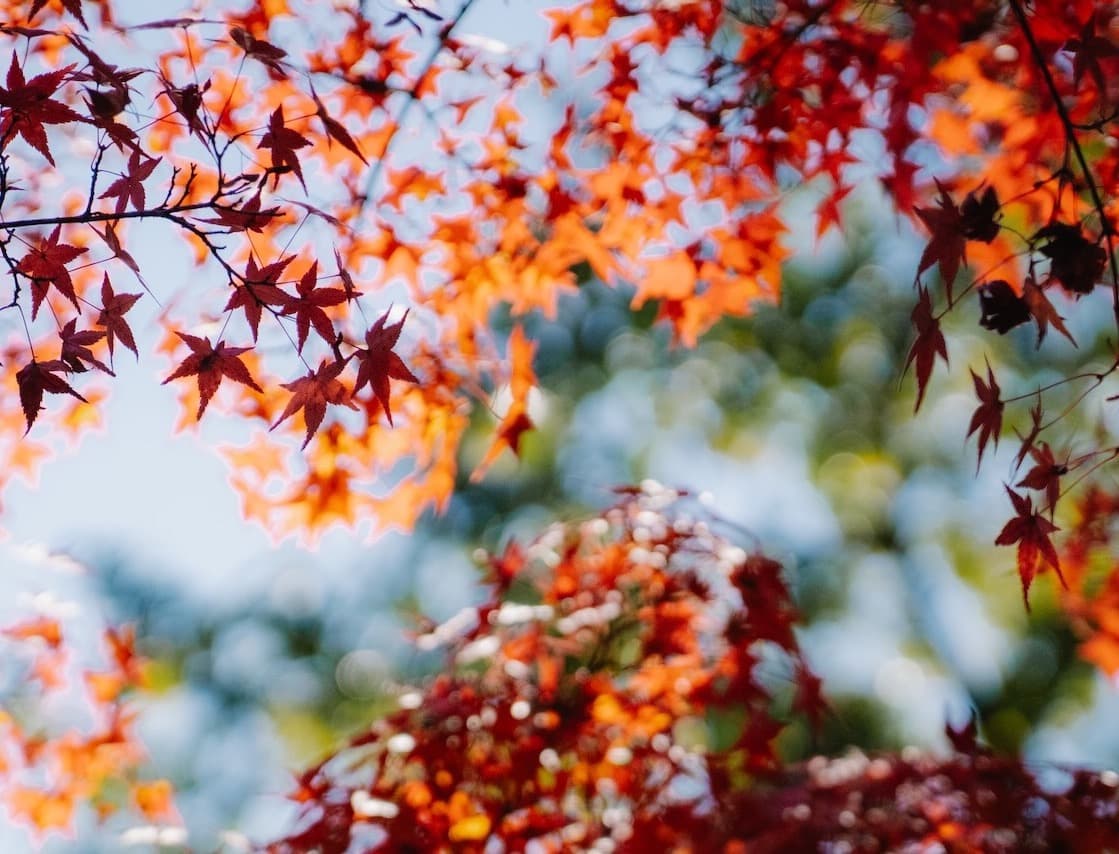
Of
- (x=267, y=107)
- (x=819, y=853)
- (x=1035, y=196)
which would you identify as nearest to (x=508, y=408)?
(x=267, y=107)

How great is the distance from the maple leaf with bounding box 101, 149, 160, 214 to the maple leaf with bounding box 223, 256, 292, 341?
0.25m

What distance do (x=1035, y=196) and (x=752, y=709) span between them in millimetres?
2092

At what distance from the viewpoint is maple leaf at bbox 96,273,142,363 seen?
1.82m

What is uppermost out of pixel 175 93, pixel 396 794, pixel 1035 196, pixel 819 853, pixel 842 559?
pixel 842 559

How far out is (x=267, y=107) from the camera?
2.98 meters

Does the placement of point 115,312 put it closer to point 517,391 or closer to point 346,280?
point 346,280

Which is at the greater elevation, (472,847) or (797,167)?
(797,167)

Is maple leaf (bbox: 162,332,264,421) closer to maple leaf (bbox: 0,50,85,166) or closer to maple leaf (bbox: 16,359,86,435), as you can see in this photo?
maple leaf (bbox: 16,359,86,435)

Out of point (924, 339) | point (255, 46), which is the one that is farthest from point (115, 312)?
point (924, 339)

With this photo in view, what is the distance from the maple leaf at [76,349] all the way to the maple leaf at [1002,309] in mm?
1395

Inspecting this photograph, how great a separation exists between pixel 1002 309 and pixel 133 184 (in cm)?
144

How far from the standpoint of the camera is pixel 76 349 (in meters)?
Result: 1.75

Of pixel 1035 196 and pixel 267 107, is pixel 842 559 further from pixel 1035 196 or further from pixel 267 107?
pixel 267 107

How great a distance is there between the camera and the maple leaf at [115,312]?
1.82m
